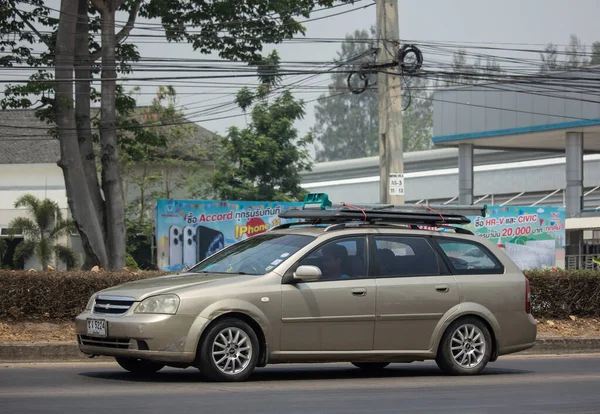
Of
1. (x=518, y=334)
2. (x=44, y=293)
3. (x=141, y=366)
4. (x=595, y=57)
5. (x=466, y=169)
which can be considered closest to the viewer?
(x=141, y=366)

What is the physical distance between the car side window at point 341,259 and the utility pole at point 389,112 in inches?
322

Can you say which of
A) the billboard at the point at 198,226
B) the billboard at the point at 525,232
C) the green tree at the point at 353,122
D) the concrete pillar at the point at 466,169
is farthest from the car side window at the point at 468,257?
the green tree at the point at 353,122

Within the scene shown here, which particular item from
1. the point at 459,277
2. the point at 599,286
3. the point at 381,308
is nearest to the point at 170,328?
the point at 381,308

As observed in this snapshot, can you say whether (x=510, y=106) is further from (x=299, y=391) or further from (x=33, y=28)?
(x=299, y=391)

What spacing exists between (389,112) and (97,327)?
10725mm

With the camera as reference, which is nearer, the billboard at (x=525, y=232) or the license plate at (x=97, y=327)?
the license plate at (x=97, y=327)

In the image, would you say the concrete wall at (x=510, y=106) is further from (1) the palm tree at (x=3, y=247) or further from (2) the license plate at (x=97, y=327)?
(2) the license plate at (x=97, y=327)

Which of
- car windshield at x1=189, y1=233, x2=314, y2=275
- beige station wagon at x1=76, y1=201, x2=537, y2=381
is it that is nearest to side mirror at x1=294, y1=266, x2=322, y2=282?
beige station wagon at x1=76, y1=201, x2=537, y2=381

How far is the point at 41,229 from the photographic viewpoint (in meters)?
44.4

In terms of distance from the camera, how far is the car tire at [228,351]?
9.73 meters

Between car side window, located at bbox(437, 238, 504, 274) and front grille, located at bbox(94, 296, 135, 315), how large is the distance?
141 inches

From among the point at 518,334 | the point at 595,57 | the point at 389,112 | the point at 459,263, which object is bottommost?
the point at 518,334

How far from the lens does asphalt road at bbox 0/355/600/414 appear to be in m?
8.29

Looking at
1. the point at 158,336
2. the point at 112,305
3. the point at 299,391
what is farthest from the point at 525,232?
the point at 158,336
